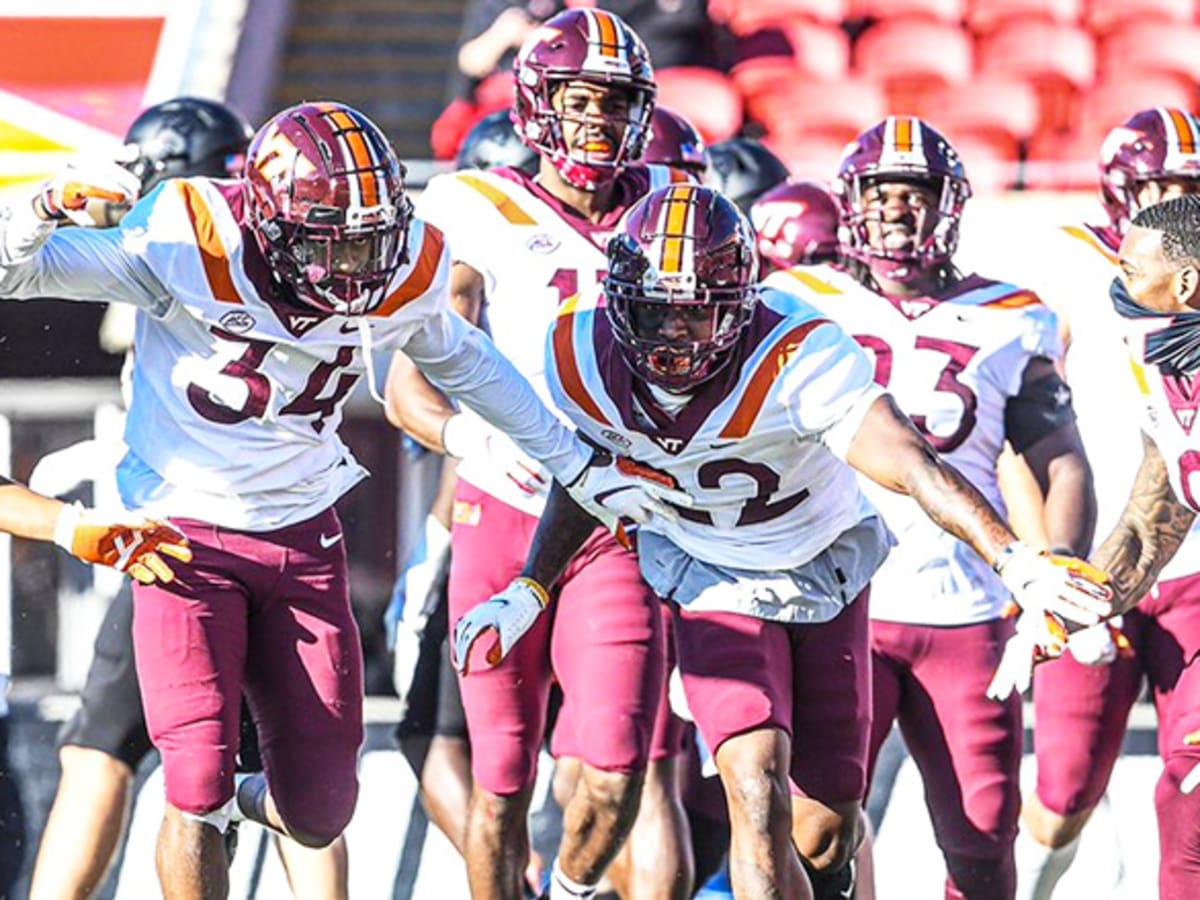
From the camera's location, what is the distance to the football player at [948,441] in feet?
15.9

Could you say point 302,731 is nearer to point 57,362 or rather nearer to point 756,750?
point 756,750

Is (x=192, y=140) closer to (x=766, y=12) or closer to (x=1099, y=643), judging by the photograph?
(x=1099, y=643)

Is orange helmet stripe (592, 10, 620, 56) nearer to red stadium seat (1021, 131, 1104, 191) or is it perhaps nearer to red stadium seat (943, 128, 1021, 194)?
red stadium seat (1021, 131, 1104, 191)

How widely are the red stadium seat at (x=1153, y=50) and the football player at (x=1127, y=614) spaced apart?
3166mm

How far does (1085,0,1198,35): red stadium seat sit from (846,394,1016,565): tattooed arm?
527 centimetres

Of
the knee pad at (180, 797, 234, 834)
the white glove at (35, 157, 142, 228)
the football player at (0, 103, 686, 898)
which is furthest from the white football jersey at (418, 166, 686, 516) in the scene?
the white glove at (35, 157, 142, 228)

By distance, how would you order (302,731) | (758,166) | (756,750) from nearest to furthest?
(756,750) → (302,731) → (758,166)

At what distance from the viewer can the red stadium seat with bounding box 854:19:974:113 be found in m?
8.87

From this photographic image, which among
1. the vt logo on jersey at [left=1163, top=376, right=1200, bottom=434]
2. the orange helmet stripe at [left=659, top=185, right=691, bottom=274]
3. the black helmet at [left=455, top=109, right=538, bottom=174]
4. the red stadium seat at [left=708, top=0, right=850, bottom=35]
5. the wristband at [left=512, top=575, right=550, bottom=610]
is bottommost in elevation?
the wristband at [left=512, top=575, right=550, bottom=610]

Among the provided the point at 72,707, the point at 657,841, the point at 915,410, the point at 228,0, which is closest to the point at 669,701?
the point at 657,841

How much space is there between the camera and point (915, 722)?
4.95 metres

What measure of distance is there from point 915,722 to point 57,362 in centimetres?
236

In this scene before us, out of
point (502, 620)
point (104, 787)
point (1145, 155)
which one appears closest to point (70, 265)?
point (502, 620)

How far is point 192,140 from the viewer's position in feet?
18.9
